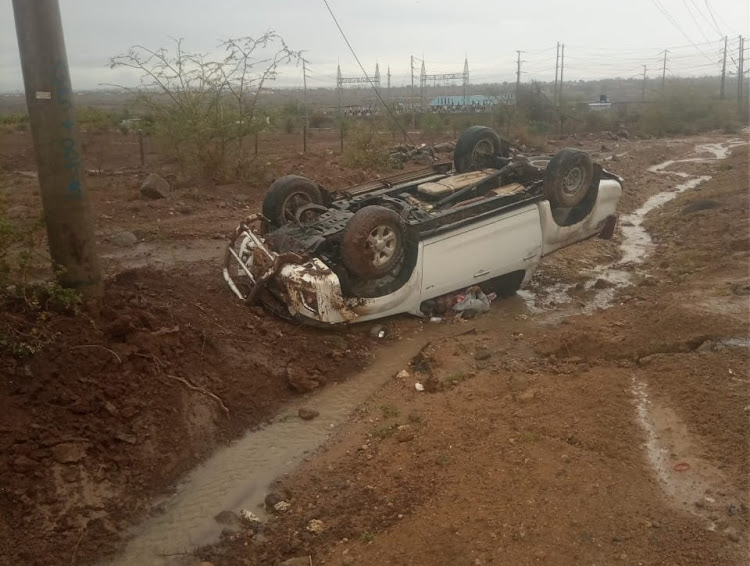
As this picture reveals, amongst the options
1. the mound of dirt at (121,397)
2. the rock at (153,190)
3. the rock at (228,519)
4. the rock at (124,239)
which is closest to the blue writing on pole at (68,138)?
the mound of dirt at (121,397)

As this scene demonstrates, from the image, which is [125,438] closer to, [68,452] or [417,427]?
[68,452]

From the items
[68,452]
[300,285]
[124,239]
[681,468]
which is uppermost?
[300,285]

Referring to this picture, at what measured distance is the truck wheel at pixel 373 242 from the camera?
6.34 metres

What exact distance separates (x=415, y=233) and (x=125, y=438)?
3497mm

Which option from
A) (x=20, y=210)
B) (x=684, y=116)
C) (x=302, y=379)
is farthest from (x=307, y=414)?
(x=684, y=116)

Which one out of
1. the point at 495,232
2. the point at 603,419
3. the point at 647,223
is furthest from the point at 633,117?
the point at 603,419

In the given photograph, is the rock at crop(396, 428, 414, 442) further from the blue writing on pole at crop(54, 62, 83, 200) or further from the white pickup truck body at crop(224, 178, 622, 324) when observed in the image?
the blue writing on pole at crop(54, 62, 83, 200)

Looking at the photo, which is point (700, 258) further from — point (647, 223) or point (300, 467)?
point (300, 467)

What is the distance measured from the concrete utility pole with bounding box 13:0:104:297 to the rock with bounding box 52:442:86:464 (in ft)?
4.91

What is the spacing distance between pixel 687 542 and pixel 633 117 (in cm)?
3811

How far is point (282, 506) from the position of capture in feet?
14.0

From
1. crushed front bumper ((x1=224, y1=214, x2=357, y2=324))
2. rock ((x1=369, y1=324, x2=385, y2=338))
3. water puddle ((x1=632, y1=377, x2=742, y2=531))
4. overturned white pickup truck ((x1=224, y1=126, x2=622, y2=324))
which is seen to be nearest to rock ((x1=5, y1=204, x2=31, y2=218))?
overturned white pickup truck ((x1=224, y1=126, x2=622, y2=324))

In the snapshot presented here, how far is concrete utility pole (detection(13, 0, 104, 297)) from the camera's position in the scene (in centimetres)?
497

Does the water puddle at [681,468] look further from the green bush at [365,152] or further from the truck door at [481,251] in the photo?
the green bush at [365,152]
